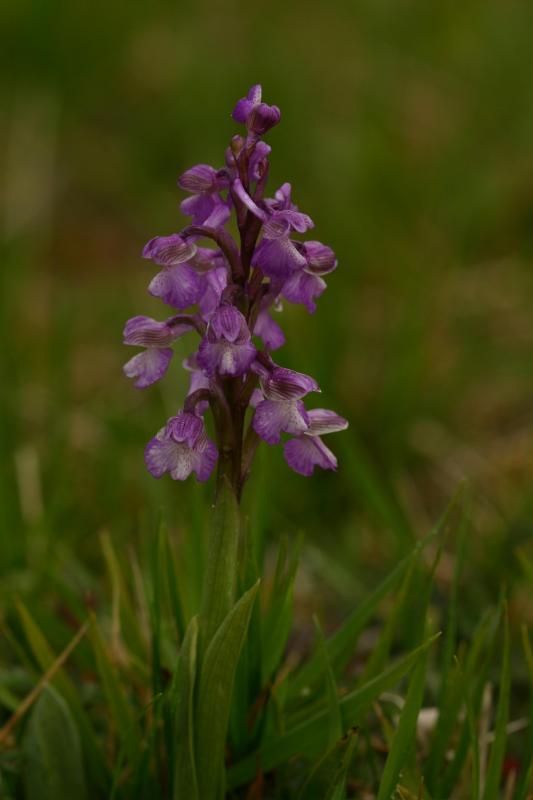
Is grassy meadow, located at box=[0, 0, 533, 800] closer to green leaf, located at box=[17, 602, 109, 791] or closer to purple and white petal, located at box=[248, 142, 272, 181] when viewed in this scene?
green leaf, located at box=[17, 602, 109, 791]

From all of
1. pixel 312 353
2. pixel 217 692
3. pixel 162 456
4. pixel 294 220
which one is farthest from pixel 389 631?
pixel 312 353

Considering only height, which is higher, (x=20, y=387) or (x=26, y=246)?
(x=26, y=246)

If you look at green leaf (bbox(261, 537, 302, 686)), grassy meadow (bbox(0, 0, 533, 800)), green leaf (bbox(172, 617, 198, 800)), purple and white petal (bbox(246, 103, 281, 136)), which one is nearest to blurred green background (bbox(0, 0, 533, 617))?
grassy meadow (bbox(0, 0, 533, 800))

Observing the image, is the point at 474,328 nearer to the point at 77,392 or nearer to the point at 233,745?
the point at 77,392

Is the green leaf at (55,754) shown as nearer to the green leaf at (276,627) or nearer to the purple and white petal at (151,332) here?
the green leaf at (276,627)

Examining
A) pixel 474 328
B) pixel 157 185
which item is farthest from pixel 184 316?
pixel 157 185

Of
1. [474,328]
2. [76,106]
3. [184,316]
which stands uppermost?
[76,106]

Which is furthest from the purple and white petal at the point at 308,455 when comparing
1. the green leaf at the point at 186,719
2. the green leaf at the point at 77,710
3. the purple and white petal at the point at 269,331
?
the green leaf at the point at 77,710
